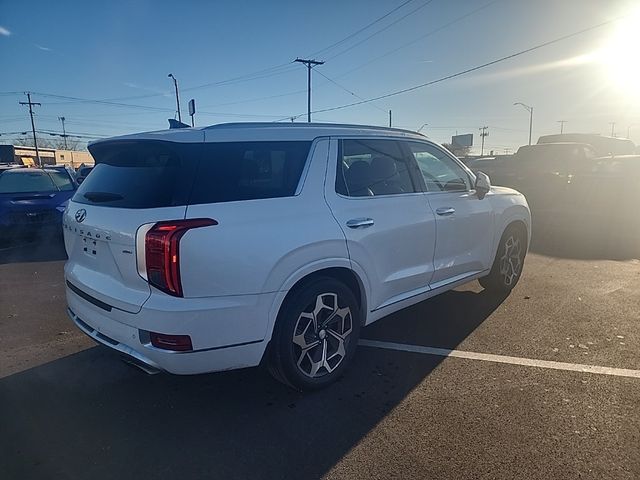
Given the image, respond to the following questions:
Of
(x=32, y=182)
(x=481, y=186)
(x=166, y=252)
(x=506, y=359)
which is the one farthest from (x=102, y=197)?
(x=32, y=182)

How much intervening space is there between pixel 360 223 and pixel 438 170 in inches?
60.4

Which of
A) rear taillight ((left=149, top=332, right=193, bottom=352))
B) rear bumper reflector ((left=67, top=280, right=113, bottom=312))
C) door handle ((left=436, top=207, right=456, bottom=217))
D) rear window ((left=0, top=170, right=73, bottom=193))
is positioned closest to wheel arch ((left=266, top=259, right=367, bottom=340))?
rear taillight ((left=149, top=332, right=193, bottom=352))

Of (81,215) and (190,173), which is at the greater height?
(190,173)

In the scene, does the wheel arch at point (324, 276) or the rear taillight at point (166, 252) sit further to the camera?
the wheel arch at point (324, 276)

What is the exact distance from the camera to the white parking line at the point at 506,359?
340cm

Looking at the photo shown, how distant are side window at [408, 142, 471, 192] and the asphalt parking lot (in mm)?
1390

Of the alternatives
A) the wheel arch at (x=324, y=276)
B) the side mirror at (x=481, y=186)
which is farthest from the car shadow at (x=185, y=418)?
the side mirror at (x=481, y=186)

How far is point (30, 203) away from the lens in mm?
7727

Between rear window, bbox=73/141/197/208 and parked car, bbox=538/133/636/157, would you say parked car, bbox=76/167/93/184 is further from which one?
parked car, bbox=538/133/636/157

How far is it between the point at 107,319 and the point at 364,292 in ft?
5.89

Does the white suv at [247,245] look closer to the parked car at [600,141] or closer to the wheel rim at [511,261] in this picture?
the wheel rim at [511,261]

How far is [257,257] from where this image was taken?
8.46 feet

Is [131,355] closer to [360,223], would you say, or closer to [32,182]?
[360,223]

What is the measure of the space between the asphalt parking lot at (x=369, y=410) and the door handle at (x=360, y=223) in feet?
3.91
